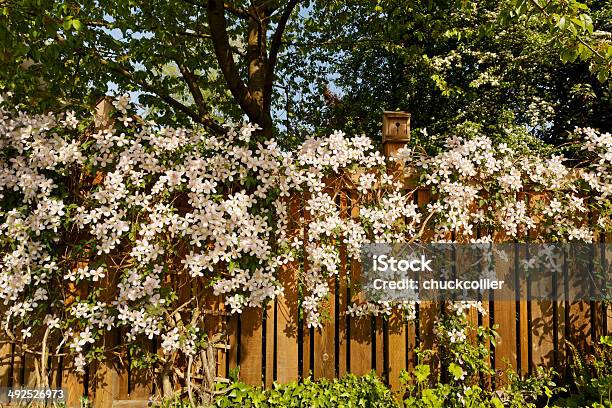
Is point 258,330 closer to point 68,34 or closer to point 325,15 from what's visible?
point 68,34

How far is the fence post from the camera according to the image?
128 inches

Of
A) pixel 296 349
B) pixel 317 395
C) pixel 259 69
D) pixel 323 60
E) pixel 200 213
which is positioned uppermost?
pixel 323 60

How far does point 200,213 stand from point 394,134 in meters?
1.47

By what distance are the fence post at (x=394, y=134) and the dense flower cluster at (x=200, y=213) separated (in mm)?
123

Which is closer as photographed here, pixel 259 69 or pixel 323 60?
pixel 259 69

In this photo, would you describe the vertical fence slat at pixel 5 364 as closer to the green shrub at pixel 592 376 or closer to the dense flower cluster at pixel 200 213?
the dense flower cluster at pixel 200 213

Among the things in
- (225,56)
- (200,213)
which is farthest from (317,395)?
(225,56)

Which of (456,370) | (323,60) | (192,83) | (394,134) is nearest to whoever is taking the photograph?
(456,370)

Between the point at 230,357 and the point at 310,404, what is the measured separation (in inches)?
25.7

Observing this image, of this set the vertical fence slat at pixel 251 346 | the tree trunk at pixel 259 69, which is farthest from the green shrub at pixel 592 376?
the tree trunk at pixel 259 69

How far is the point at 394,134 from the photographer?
3.27 meters

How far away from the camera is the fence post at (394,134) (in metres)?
3.26

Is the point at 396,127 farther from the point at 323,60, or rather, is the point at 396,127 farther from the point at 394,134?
the point at 323,60

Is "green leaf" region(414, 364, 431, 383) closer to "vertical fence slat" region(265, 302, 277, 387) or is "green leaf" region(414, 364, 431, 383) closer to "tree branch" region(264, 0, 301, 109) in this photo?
"vertical fence slat" region(265, 302, 277, 387)
